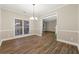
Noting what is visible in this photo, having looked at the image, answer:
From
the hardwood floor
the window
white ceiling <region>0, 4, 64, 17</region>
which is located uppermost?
white ceiling <region>0, 4, 64, 17</region>

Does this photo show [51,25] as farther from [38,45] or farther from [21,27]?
[21,27]

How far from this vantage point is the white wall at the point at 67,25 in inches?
70.6

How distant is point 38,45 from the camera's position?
184 cm

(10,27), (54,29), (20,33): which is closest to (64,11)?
(54,29)

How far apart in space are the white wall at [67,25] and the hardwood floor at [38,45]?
16 cm

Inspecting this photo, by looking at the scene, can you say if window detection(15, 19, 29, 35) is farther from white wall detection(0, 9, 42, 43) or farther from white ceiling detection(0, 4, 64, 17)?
white ceiling detection(0, 4, 64, 17)

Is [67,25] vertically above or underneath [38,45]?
above

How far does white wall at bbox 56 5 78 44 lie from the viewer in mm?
1793

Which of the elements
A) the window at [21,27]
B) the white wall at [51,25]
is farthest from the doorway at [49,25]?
the window at [21,27]

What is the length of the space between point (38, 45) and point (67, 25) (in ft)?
2.93

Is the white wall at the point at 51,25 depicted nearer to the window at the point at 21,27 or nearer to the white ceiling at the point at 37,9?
the white ceiling at the point at 37,9

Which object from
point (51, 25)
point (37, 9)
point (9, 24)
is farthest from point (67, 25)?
point (9, 24)

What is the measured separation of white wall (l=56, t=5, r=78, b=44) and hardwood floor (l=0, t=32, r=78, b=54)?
0.52ft

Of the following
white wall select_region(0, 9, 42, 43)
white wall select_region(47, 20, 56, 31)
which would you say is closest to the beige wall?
white wall select_region(0, 9, 42, 43)
